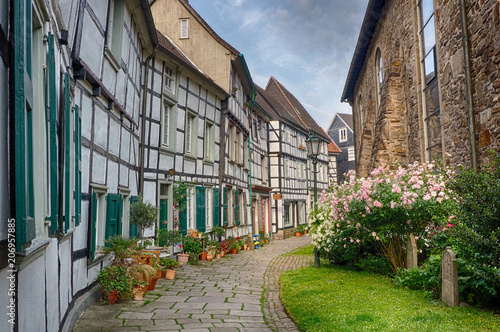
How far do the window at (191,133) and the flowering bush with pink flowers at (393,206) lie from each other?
5112mm

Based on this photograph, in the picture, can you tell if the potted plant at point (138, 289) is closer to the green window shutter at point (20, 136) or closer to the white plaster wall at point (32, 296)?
the white plaster wall at point (32, 296)

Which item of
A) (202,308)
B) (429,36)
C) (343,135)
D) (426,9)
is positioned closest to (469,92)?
(429,36)

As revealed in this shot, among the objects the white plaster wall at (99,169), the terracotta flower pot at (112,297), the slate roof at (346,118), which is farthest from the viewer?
the slate roof at (346,118)

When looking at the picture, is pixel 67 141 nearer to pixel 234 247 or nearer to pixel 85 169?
Answer: pixel 85 169

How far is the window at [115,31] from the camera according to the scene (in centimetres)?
744

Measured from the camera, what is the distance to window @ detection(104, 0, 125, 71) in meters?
7.44

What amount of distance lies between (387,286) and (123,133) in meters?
5.70

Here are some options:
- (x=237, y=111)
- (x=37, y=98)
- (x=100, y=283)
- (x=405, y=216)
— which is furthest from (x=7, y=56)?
(x=237, y=111)

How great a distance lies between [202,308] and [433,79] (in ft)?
23.1

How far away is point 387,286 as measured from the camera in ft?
23.7

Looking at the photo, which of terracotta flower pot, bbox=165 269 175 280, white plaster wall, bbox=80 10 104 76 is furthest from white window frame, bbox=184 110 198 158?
white plaster wall, bbox=80 10 104 76

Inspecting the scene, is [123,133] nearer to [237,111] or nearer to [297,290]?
[297,290]

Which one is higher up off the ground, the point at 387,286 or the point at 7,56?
the point at 7,56

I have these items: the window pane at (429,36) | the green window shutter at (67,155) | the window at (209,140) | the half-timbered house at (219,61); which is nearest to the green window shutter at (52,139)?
the green window shutter at (67,155)
